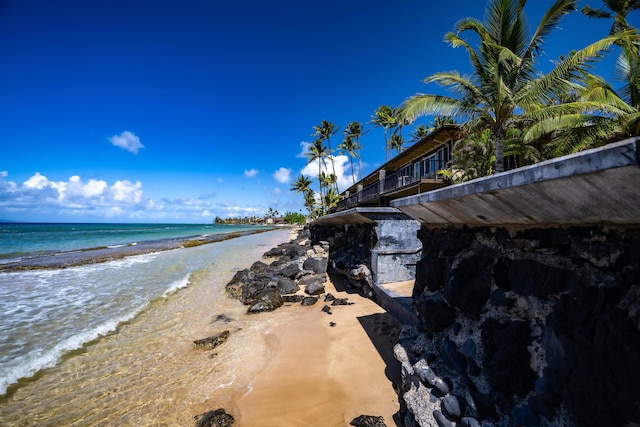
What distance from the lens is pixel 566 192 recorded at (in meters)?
1.78

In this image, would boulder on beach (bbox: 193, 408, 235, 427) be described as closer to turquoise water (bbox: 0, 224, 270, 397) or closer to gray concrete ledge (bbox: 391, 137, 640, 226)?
turquoise water (bbox: 0, 224, 270, 397)

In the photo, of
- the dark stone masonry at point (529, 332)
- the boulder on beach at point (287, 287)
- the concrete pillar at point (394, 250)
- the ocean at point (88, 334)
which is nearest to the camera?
the dark stone masonry at point (529, 332)

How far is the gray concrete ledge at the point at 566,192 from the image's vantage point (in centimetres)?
143

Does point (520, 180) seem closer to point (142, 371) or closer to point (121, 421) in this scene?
point (121, 421)

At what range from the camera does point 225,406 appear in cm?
452

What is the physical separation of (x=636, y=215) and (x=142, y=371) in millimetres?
7424

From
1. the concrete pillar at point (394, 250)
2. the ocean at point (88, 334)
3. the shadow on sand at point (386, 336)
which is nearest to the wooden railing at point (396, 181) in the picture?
the concrete pillar at point (394, 250)

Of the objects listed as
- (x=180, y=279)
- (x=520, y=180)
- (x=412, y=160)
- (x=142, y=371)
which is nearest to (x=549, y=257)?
(x=520, y=180)

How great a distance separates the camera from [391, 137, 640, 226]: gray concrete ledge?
4.68 ft

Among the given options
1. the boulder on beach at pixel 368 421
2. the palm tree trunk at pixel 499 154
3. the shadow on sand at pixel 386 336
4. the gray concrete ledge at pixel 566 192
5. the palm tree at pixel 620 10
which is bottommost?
the boulder on beach at pixel 368 421

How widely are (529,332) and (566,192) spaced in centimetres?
123

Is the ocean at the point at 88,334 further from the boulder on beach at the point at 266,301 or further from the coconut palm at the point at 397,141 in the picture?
the coconut palm at the point at 397,141

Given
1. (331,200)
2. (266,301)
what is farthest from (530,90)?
(331,200)

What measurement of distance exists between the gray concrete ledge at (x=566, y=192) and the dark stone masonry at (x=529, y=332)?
155 millimetres
